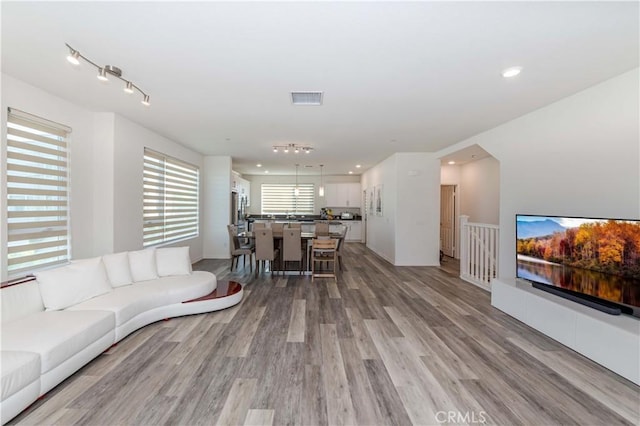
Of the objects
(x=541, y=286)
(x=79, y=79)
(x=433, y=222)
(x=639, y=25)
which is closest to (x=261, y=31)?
(x=79, y=79)

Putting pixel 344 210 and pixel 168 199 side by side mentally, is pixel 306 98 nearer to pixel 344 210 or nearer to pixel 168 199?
pixel 168 199

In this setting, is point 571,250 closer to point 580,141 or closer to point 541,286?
point 541,286

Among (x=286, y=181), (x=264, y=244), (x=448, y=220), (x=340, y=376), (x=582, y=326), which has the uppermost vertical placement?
(x=286, y=181)

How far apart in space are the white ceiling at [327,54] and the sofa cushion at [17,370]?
233cm

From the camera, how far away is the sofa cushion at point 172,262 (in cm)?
387

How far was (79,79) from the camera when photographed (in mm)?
2881

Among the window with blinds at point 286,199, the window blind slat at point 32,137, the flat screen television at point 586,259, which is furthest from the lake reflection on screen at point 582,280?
the window with blinds at point 286,199

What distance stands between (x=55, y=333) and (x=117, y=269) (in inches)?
51.4

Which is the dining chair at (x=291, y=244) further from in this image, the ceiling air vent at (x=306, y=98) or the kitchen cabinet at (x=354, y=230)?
the kitchen cabinet at (x=354, y=230)

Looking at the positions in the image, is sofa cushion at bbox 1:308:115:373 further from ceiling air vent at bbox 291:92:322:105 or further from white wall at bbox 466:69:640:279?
white wall at bbox 466:69:640:279

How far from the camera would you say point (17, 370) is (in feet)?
5.77

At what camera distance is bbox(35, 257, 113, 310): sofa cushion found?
2617 mm

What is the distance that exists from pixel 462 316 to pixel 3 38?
5.29 metres

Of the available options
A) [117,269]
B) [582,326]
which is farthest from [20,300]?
[582,326]
